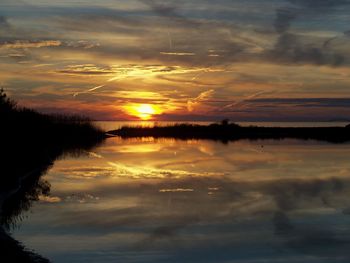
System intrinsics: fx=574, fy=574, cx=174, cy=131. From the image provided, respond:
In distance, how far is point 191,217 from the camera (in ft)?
Answer: 63.3

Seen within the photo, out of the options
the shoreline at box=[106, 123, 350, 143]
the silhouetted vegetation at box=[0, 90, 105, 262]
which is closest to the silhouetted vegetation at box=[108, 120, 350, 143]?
the shoreline at box=[106, 123, 350, 143]

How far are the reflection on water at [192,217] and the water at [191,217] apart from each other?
0.09ft

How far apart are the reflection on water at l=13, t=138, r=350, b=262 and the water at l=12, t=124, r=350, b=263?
0.09 ft

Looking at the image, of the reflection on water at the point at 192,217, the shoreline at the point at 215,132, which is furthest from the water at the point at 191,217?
the shoreline at the point at 215,132

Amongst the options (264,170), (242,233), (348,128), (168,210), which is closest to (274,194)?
(168,210)

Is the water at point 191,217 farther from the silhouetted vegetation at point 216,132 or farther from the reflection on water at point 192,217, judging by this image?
the silhouetted vegetation at point 216,132

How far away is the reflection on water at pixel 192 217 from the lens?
48.0ft

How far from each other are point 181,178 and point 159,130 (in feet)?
233

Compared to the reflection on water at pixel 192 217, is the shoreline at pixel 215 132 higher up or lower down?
higher up

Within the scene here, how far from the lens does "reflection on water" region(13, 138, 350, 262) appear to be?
1464 cm

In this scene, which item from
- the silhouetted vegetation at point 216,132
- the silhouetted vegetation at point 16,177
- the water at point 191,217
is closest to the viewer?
the silhouetted vegetation at point 16,177

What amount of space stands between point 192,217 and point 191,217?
0.11 ft

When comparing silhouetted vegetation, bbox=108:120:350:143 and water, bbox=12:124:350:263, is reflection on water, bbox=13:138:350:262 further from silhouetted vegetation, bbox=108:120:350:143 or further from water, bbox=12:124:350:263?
silhouetted vegetation, bbox=108:120:350:143

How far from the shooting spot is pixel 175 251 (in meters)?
14.7
